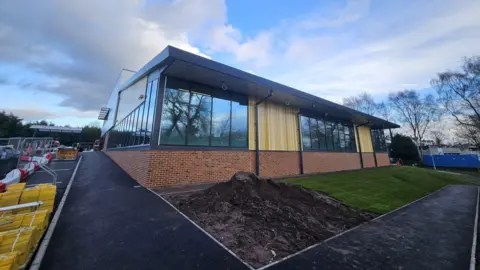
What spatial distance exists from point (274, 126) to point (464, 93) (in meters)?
26.6

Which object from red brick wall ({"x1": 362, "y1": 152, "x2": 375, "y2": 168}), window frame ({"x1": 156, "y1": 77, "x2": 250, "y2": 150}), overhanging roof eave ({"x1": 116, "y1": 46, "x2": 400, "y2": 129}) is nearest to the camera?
overhanging roof eave ({"x1": 116, "y1": 46, "x2": 400, "y2": 129})

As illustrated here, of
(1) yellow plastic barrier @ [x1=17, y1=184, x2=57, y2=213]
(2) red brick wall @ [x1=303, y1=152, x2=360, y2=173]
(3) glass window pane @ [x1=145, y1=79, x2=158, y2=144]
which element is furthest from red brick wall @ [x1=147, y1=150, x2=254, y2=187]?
(2) red brick wall @ [x1=303, y1=152, x2=360, y2=173]

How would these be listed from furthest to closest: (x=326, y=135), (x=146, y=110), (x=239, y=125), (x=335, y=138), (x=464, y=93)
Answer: (x=464, y=93) → (x=335, y=138) → (x=326, y=135) → (x=239, y=125) → (x=146, y=110)

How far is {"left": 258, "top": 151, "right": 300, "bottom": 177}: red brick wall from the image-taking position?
11109 millimetres

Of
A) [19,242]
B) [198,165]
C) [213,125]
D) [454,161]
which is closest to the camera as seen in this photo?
[19,242]

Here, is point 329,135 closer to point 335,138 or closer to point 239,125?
point 335,138

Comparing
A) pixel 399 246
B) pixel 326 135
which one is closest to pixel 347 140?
pixel 326 135

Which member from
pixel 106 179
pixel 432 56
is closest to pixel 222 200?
pixel 106 179

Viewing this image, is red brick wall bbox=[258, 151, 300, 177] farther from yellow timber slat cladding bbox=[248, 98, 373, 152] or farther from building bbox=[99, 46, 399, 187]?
yellow timber slat cladding bbox=[248, 98, 373, 152]

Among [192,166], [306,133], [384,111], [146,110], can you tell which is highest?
[384,111]

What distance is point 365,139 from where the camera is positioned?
67.5 ft

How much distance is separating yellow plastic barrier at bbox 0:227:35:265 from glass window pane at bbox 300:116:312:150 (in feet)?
44.8

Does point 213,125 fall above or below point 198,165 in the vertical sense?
above

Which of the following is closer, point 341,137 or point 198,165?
point 198,165
